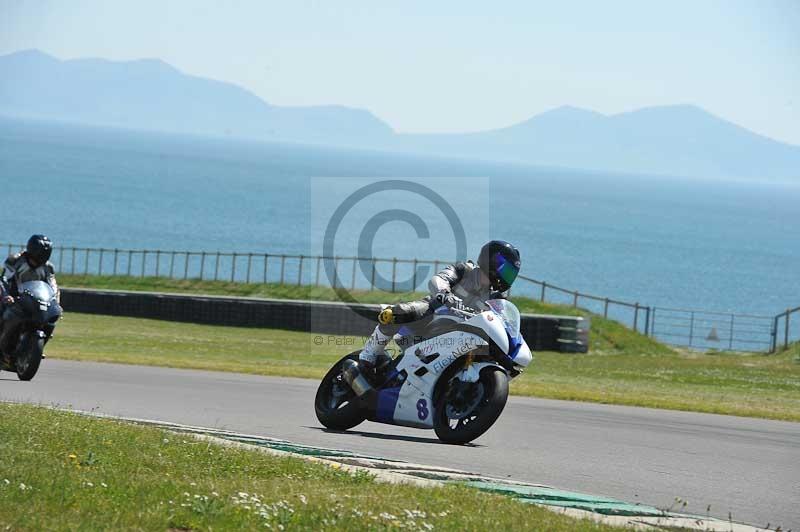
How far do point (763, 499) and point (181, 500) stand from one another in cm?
430

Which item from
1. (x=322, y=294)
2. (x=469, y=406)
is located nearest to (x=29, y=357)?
(x=469, y=406)

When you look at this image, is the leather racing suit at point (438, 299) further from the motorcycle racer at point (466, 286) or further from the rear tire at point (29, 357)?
the rear tire at point (29, 357)

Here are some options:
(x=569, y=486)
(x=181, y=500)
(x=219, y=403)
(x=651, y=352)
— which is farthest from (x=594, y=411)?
(x=651, y=352)

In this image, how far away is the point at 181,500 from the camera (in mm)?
7074

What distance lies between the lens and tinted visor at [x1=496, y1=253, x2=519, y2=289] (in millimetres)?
10766

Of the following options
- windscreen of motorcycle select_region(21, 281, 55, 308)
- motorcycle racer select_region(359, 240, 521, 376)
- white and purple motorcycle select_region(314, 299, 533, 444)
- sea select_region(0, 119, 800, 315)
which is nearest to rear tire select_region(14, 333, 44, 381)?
windscreen of motorcycle select_region(21, 281, 55, 308)

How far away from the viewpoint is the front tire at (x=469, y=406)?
397 inches

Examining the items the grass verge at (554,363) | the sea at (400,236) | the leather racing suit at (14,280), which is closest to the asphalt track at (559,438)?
the leather racing suit at (14,280)

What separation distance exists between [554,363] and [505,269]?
57.9ft

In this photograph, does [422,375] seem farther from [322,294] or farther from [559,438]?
[322,294]

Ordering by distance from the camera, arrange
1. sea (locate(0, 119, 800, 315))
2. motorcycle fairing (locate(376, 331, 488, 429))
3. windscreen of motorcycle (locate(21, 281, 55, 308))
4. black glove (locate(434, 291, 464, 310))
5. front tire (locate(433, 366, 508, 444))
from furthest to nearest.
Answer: sea (locate(0, 119, 800, 315)) < windscreen of motorcycle (locate(21, 281, 55, 308)) < black glove (locate(434, 291, 464, 310)) < motorcycle fairing (locate(376, 331, 488, 429)) < front tire (locate(433, 366, 508, 444))

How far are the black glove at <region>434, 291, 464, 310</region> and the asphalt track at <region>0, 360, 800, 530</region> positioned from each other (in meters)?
1.25

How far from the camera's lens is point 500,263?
10781 millimetres

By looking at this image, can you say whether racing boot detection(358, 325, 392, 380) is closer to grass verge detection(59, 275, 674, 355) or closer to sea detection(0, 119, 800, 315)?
grass verge detection(59, 275, 674, 355)
